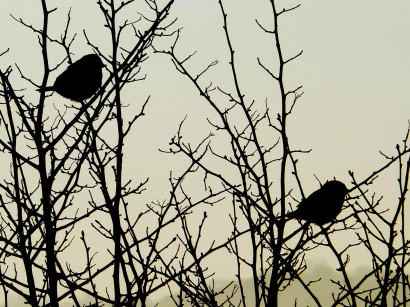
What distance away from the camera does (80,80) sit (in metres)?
7.72

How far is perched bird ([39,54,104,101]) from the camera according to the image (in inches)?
302

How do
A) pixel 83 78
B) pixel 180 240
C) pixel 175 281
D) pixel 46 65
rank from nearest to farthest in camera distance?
pixel 46 65 < pixel 175 281 < pixel 180 240 < pixel 83 78

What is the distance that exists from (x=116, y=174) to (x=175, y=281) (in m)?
0.75

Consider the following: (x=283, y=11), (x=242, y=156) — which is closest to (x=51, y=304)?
(x=242, y=156)

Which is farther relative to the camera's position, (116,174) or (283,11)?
(283,11)

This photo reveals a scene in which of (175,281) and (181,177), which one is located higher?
(181,177)

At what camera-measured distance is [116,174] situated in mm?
3777

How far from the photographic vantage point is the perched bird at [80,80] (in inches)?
302

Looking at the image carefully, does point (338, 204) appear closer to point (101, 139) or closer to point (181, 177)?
point (181, 177)

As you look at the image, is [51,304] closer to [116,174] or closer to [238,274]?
[116,174]

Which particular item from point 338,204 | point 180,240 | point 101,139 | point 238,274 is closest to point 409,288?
point 238,274

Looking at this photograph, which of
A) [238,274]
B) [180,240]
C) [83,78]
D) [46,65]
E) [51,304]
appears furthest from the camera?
[83,78]

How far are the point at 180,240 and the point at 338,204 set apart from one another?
388 cm

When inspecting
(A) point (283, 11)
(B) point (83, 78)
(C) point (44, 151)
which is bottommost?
(C) point (44, 151)
